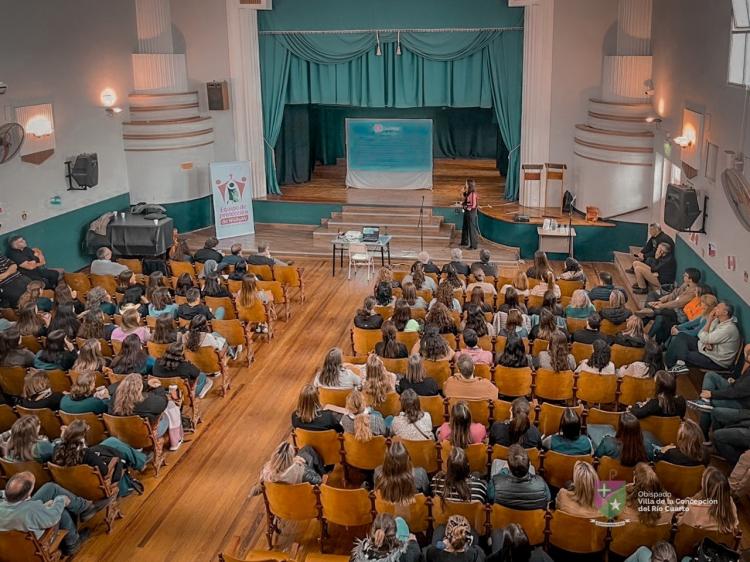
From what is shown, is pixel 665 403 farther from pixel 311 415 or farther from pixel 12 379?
pixel 12 379

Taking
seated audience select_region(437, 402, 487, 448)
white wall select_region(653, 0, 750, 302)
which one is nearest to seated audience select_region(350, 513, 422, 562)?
seated audience select_region(437, 402, 487, 448)

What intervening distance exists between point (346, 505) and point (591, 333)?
3778 millimetres

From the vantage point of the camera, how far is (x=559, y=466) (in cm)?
598

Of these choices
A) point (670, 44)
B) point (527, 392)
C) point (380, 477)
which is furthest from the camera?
point (670, 44)

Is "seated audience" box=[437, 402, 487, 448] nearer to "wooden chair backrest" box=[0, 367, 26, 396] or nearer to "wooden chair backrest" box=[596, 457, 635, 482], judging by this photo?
"wooden chair backrest" box=[596, 457, 635, 482]

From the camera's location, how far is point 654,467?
5703 mm

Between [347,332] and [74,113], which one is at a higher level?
[74,113]

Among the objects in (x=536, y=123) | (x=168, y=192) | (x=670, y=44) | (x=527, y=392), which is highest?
(x=670, y=44)

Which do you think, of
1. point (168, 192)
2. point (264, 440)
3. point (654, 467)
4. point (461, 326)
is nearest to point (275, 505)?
point (264, 440)

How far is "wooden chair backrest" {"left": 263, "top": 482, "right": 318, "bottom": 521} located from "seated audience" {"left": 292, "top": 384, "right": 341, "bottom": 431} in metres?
0.78

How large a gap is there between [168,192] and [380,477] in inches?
434

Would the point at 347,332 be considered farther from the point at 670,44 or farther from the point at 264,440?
the point at 670,44

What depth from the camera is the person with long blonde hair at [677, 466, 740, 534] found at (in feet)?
16.2

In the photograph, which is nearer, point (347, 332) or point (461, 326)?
point (461, 326)
